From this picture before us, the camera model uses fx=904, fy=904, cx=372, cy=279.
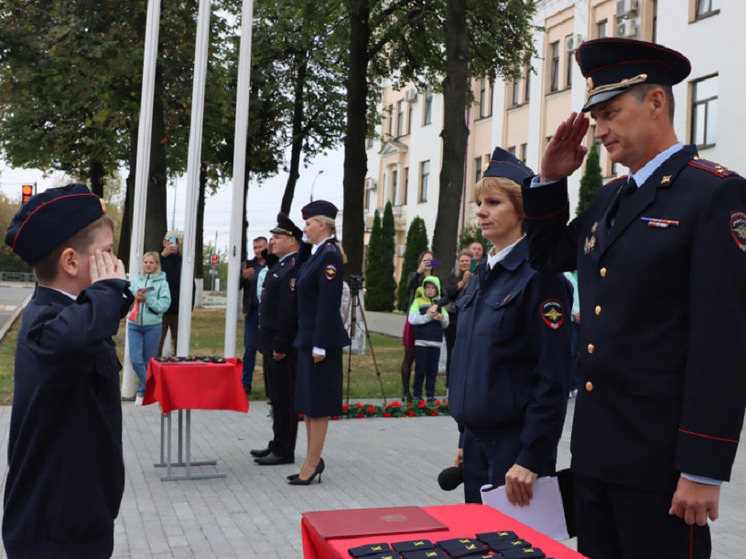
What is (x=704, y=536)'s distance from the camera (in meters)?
2.50

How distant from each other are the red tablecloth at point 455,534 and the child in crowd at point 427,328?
32.5 ft

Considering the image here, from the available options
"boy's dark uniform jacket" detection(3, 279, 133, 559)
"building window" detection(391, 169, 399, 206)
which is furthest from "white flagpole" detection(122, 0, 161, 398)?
"building window" detection(391, 169, 399, 206)

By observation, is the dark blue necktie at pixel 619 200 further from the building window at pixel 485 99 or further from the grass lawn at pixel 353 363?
the building window at pixel 485 99

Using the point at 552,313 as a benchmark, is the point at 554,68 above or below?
above

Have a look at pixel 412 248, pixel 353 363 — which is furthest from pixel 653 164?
pixel 412 248

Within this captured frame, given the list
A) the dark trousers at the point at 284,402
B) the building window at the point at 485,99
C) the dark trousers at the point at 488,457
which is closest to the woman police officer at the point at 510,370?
the dark trousers at the point at 488,457

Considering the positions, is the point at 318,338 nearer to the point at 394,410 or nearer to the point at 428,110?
the point at 394,410

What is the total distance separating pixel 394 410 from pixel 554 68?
25.5 meters

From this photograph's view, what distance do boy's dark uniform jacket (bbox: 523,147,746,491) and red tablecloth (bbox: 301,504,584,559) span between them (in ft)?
1.77

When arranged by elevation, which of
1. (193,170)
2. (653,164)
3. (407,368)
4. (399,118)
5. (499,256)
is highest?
(399,118)

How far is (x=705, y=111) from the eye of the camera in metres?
24.6

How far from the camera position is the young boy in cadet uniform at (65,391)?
2.81m

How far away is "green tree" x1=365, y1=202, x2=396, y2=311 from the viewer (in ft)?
151

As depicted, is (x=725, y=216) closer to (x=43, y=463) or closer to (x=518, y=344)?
(x=518, y=344)
